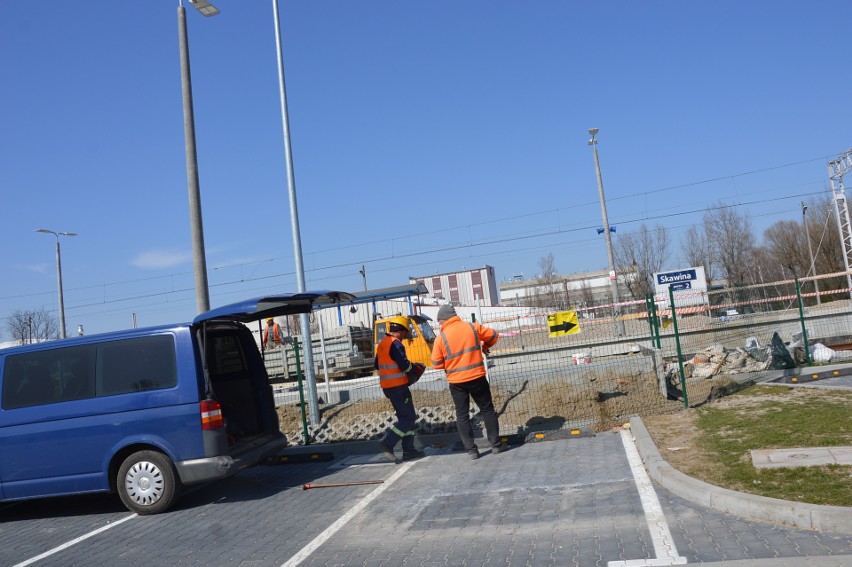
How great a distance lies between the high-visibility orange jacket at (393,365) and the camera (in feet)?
30.8

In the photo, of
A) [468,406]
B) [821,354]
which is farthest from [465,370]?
[821,354]

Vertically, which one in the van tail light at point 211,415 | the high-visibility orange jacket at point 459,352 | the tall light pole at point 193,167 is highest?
the tall light pole at point 193,167

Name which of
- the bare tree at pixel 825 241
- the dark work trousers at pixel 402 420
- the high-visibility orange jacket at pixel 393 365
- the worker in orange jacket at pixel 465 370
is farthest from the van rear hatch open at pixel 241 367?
the bare tree at pixel 825 241

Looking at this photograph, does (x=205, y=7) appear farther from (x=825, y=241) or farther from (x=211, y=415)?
(x=825, y=241)

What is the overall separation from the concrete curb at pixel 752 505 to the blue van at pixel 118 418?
4.45 meters

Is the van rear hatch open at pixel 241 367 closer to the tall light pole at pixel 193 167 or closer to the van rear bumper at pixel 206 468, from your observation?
the van rear bumper at pixel 206 468

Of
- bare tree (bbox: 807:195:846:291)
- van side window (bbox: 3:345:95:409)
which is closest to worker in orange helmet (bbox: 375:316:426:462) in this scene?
van side window (bbox: 3:345:95:409)

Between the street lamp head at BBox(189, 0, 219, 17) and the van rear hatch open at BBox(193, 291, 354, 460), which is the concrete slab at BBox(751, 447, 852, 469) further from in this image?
the street lamp head at BBox(189, 0, 219, 17)

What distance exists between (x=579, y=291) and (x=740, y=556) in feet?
225

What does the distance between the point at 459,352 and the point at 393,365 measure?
1031 mm

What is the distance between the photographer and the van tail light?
757 cm

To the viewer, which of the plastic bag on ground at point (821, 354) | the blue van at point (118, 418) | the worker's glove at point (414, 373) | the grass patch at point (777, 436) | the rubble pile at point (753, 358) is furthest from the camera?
the plastic bag on ground at point (821, 354)

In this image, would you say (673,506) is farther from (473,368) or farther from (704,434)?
(473,368)

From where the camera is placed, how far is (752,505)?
540 cm
